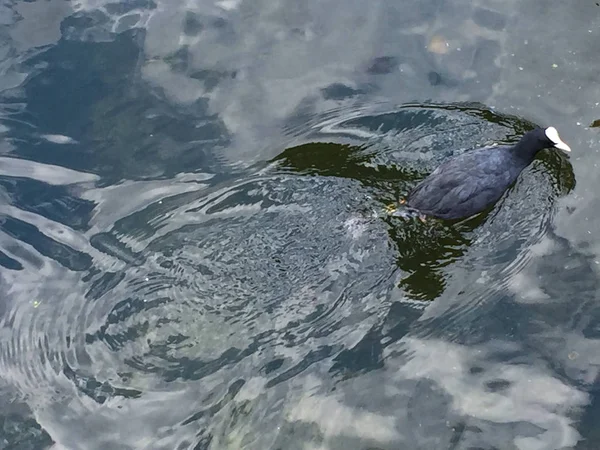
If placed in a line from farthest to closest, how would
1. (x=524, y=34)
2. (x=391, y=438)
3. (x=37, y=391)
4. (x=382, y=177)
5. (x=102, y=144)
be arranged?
(x=524, y=34) → (x=102, y=144) → (x=382, y=177) → (x=37, y=391) → (x=391, y=438)

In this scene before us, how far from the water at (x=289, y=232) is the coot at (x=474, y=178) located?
21cm

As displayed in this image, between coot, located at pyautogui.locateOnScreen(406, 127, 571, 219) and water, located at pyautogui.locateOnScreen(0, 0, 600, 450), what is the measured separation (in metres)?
0.21

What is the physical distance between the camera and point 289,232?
16.3ft

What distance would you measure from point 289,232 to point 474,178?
1.44 meters

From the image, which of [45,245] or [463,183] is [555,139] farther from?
[45,245]

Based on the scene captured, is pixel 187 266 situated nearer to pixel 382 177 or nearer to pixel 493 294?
pixel 382 177

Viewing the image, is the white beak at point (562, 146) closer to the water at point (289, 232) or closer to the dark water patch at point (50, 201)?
the water at point (289, 232)

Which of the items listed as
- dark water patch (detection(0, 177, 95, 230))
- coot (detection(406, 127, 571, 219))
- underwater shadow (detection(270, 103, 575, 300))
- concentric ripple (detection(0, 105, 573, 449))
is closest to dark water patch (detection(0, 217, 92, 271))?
concentric ripple (detection(0, 105, 573, 449))

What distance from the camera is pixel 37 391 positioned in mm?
4648

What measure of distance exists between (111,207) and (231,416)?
2001 mm

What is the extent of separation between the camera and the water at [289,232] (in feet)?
14.7

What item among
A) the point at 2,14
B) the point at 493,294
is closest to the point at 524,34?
the point at 493,294

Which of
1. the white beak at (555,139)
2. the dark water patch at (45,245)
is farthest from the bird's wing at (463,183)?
the dark water patch at (45,245)

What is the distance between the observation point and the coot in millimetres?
4906
